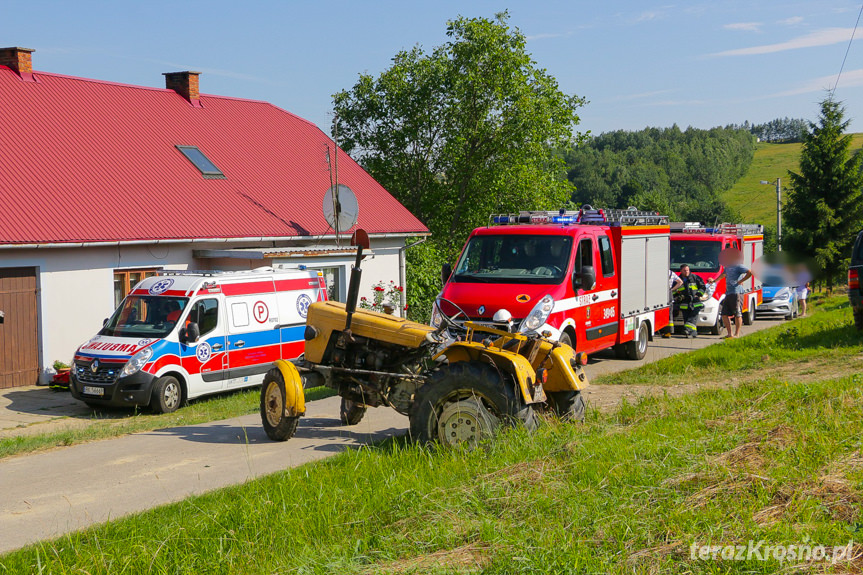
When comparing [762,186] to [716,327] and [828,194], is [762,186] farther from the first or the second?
[716,327]

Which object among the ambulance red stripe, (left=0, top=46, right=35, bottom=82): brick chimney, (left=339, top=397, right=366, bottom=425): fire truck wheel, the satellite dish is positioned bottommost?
(left=339, top=397, right=366, bottom=425): fire truck wheel

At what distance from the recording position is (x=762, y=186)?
111 metres

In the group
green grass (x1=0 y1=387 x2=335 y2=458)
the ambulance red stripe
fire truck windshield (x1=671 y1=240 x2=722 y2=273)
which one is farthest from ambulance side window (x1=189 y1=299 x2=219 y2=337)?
fire truck windshield (x1=671 y1=240 x2=722 y2=273)

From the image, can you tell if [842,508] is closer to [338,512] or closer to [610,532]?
[610,532]

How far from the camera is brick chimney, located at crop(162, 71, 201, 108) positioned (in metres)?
25.6

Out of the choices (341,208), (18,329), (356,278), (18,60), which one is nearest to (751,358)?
(356,278)

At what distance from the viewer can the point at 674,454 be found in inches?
265

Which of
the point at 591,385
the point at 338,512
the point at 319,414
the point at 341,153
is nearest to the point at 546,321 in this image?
the point at 591,385

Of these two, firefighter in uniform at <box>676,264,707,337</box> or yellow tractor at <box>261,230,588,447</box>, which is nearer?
yellow tractor at <box>261,230,588,447</box>

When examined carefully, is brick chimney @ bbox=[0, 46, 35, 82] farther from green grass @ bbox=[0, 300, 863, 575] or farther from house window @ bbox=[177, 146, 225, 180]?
green grass @ bbox=[0, 300, 863, 575]

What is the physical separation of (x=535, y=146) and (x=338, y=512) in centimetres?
2784

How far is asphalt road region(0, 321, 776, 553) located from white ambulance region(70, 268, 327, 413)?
252 centimetres

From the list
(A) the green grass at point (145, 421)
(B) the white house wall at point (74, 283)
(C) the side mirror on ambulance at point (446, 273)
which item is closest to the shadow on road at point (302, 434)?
(A) the green grass at point (145, 421)

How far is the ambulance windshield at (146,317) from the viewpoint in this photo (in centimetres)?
1415
